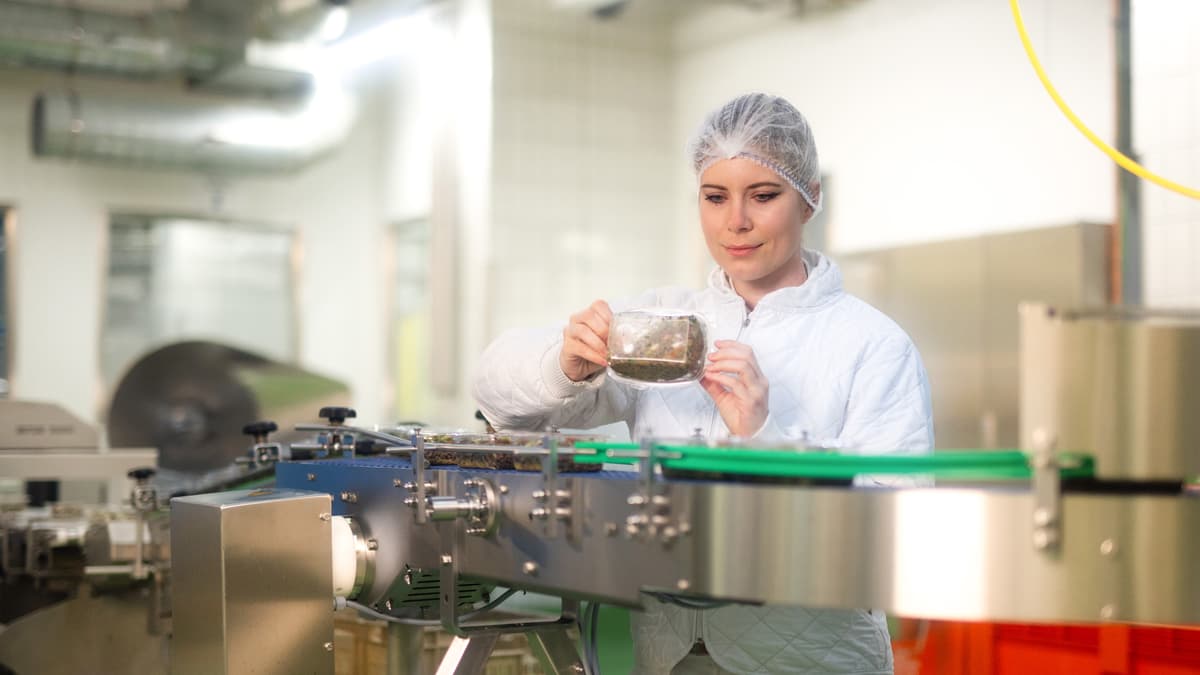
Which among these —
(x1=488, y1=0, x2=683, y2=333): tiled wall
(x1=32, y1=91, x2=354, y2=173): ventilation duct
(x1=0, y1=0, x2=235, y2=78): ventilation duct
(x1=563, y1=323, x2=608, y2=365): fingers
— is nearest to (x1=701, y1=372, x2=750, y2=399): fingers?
(x1=563, y1=323, x2=608, y2=365): fingers

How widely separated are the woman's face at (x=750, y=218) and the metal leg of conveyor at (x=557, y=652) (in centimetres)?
48

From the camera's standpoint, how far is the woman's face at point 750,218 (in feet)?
4.65

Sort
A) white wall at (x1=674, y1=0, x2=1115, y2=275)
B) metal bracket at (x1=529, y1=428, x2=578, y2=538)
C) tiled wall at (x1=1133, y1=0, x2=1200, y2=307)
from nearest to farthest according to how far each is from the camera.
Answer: metal bracket at (x1=529, y1=428, x2=578, y2=538), tiled wall at (x1=1133, y1=0, x2=1200, y2=307), white wall at (x1=674, y1=0, x2=1115, y2=275)

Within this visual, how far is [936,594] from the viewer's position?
0.90 meters

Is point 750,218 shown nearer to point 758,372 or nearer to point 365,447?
point 758,372

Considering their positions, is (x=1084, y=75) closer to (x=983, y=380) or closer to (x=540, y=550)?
(x=983, y=380)

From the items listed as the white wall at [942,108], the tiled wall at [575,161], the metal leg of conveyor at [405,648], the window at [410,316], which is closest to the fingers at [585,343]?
the metal leg of conveyor at [405,648]

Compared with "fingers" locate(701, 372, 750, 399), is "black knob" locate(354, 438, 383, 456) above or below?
below

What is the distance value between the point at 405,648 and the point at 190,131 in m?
4.21

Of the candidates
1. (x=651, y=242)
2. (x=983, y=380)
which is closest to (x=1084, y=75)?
(x=983, y=380)

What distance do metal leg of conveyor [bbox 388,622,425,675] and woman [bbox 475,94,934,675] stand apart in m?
0.56

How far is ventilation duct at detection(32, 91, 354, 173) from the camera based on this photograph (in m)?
5.29

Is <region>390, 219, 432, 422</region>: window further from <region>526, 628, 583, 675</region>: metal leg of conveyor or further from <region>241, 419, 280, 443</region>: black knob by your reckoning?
<region>526, 628, 583, 675</region>: metal leg of conveyor

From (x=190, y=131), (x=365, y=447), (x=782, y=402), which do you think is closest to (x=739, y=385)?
(x=782, y=402)
